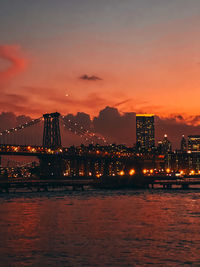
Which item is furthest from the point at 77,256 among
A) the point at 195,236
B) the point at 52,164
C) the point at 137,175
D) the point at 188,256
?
the point at 52,164

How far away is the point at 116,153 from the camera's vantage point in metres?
151

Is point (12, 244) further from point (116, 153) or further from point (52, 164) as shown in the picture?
point (52, 164)

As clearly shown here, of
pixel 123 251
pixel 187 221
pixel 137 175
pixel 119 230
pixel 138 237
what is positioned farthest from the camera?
pixel 137 175

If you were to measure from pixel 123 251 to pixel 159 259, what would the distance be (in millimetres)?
3325

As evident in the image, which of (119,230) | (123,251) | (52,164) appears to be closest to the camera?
(123,251)

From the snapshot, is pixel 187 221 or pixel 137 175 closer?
pixel 187 221

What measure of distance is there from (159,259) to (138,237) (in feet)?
28.4

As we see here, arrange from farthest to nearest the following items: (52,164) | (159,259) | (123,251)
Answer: (52,164) < (123,251) < (159,259)

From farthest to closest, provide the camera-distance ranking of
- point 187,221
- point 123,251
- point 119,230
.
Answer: point 187,221 → point 119,230 → point 123,251

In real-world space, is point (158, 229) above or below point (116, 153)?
below

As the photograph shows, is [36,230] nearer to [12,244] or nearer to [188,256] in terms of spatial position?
[12,244]

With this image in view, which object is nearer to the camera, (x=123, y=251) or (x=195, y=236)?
(x=123, y=251)

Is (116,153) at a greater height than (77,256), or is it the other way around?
(116,153)

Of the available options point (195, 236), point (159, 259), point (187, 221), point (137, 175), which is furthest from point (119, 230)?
point (137, 175)
